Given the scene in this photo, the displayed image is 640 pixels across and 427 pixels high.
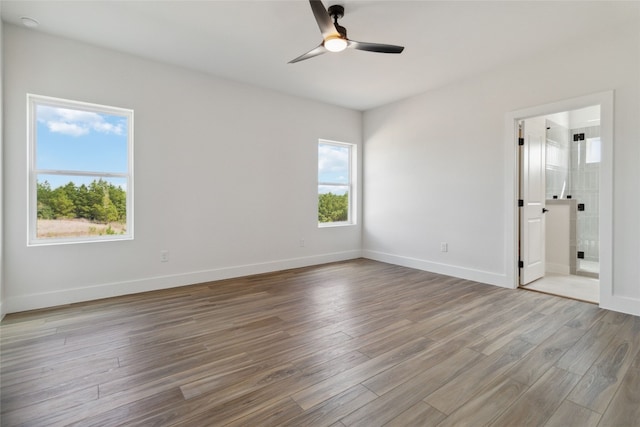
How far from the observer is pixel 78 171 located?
10.8ft

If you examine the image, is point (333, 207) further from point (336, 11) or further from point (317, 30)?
point (336, 11)

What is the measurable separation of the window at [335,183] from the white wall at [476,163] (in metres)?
0.35

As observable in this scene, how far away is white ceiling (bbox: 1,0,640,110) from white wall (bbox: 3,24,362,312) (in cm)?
32

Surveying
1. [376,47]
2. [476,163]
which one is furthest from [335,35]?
[476,163]

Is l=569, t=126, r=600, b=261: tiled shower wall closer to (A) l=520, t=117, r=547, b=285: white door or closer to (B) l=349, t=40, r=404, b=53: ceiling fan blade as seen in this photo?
(A) l=520, t=117, r=547, b=285: white door

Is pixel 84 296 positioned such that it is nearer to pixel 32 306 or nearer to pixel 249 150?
pixel 32 306

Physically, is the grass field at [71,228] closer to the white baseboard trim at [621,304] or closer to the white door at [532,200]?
the white door at [532,200]

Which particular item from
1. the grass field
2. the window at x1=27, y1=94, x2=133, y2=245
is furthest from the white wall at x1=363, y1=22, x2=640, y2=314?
the grass field

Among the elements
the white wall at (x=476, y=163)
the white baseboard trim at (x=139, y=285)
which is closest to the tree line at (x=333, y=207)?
the white wall at (x=476, y=163)

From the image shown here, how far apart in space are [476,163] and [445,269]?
1.61 m

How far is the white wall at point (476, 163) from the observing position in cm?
290

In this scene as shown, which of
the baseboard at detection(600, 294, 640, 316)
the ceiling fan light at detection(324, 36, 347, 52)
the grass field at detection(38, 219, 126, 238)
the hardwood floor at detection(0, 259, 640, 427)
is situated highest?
the ceiling fan light at detection(324, 36, 347, 52)

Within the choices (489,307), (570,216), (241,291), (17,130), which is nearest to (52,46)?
(17,130)

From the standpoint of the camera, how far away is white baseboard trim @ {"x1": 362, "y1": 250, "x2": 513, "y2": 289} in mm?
3893
